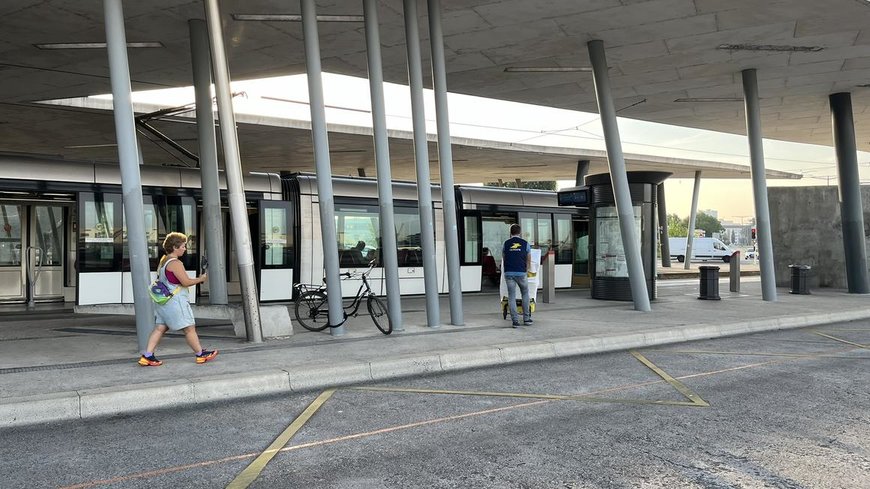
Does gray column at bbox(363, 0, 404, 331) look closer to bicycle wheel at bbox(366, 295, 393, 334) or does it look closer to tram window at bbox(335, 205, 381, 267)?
bicycle wheel at bbox(366, 295, 393, 334)

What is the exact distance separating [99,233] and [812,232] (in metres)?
20.9

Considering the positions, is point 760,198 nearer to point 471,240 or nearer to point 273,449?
point 471,240

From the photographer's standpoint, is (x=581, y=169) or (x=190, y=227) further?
(x=581, y=169)

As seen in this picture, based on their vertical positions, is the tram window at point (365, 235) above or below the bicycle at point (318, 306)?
above

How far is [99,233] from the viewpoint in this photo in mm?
12609

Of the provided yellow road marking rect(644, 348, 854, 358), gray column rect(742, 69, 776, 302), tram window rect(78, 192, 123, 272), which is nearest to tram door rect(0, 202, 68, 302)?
tram window rect(78, 192, 123, 272)

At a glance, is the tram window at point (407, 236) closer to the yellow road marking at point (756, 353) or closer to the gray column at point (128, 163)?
the yellow road marking at point (756, 353)

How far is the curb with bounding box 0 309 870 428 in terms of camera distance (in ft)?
18.8

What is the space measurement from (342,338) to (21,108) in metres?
16.4

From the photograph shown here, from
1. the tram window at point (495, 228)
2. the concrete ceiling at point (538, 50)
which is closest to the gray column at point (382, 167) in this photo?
the concrete ceiling at point (538, 50)

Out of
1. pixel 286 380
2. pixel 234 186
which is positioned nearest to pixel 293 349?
pixel 286 380

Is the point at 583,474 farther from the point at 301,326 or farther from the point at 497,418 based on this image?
the point at 301,326

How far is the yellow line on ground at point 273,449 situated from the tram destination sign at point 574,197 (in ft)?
39.8

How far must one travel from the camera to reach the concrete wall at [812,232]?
2072 centimetres
